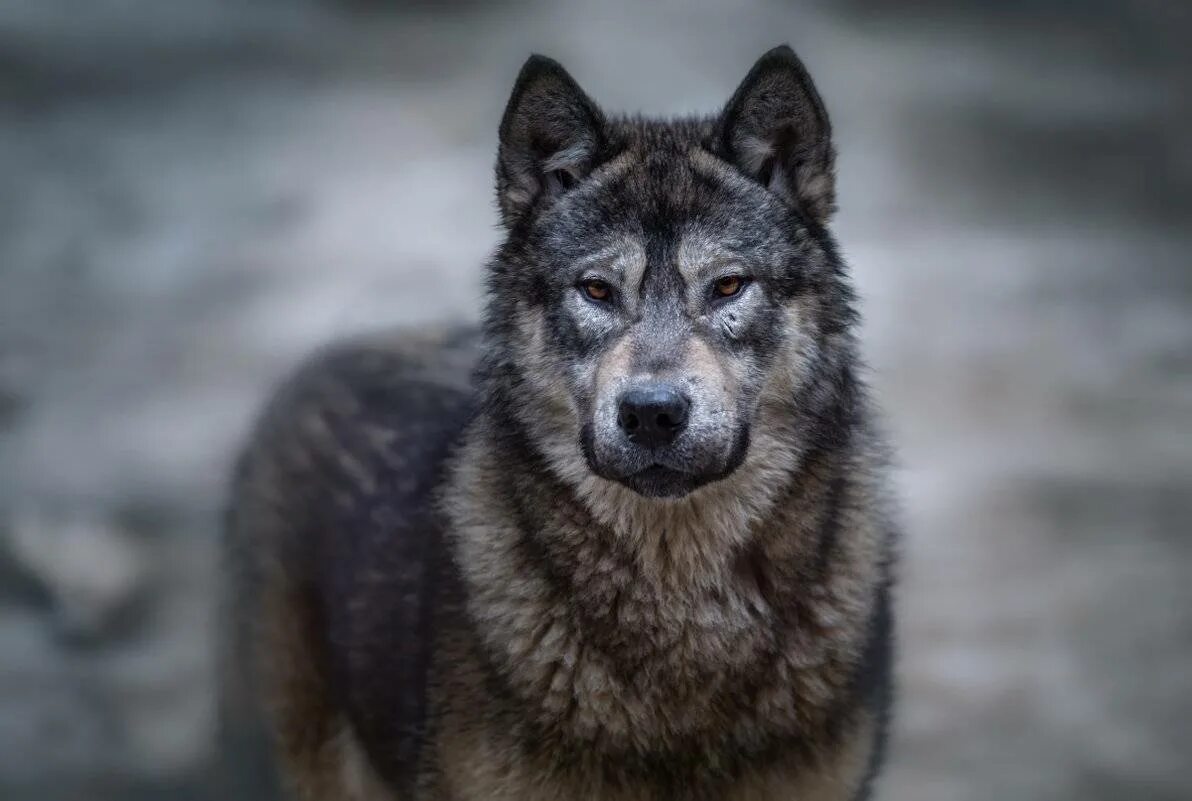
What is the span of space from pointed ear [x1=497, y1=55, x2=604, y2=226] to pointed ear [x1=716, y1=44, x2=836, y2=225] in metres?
0.38

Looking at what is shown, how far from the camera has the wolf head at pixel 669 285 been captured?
3.59m

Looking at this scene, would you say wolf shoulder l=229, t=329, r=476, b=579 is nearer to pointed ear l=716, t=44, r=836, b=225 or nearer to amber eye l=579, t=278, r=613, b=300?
amber eye l=579, t=278, r=613, b=300

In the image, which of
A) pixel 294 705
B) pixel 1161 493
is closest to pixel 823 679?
pixel 294 705

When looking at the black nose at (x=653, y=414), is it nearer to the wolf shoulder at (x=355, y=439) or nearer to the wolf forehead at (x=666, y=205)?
the wolf forehead at (x=666, y=205)

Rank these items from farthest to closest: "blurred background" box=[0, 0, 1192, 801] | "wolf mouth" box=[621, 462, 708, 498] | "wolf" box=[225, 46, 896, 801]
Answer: "blurred background" box=[0, 0, 1192, 801]
"wolf" box=[225, 46, 896, 801]
"wolf mouth" box=[621, 462, 708, 498]

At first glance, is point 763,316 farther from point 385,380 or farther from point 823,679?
point 385,380

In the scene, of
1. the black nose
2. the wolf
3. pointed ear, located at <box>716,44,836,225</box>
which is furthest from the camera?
pointed ear, located at <box>716,44,836,225</box>

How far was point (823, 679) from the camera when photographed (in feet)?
12.8

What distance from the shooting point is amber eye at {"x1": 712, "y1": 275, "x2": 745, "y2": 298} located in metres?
3.77

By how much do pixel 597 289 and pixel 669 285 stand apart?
21 centimetres

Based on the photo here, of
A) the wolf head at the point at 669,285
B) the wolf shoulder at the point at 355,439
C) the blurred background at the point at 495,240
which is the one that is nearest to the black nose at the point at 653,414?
the wolf head at the point at 669,285

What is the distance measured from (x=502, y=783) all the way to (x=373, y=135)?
17.6 feet

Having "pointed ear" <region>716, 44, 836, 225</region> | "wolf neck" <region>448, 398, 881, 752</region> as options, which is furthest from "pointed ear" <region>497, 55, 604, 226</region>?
"wolf neck" <region>448, 398, 881, 752</region>

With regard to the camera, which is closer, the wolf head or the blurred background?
the wolf head
